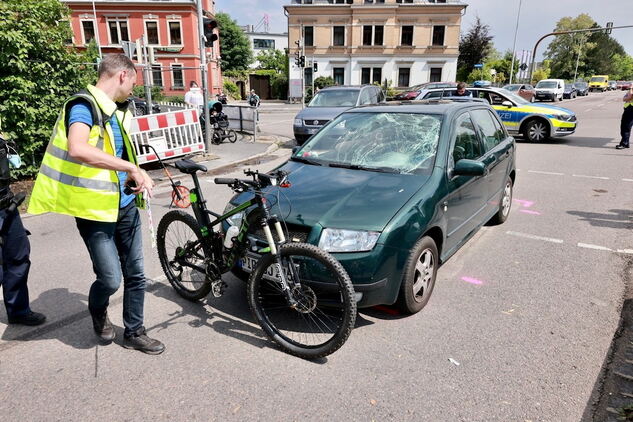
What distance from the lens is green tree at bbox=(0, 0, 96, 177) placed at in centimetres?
742

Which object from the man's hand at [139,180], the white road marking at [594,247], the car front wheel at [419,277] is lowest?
the white road marking at [594,247]

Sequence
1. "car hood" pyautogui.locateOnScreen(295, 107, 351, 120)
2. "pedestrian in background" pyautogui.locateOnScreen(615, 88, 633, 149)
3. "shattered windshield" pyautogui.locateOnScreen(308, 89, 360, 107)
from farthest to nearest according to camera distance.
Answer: "shattered windshield" pyautogui.locateOnScreen(308, 89, 360, 107) → "car hood" pyautogui.locateOnScreen(295, 107, 351, 120) → "pedestrian in background" pyautogui.locateOnScreen(615, 88, 633, 149)

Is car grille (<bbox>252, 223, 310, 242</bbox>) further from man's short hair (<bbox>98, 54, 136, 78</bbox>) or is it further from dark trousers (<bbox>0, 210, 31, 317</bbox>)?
dark trousers (<bbox>0, 210, 31, 317</bbox>)

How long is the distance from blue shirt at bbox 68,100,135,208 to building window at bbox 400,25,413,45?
4932 cm

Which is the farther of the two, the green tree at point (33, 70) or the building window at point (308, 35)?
the building window at point (308, 35)

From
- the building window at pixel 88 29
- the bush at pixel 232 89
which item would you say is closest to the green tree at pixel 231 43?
the bush at pixel 232 89

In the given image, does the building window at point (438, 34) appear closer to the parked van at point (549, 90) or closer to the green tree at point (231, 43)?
the parked van at point (549, 90)

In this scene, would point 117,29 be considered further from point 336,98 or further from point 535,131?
point 535,131

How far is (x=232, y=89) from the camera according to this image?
161 ft

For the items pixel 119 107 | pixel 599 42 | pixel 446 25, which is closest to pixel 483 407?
pixel 119 107

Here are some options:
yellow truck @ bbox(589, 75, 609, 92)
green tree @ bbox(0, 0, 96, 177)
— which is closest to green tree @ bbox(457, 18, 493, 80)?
yellow truck @ bbox(589, 75, 609, 92)

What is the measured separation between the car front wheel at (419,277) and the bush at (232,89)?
4783 centimetres

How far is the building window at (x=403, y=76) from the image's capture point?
48.2 metres

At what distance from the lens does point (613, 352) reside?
3.15m
